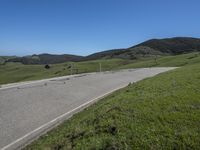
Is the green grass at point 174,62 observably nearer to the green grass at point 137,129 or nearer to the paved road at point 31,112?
the paved road at point 31,112

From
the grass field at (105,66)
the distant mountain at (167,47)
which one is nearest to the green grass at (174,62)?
the grass field at (105,66)

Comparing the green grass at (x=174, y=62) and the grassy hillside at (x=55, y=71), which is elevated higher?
the green grass at (x=174, y=62)

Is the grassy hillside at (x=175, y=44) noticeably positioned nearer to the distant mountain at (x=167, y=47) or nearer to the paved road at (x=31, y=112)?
the distant mountain at (x=167, y=47)

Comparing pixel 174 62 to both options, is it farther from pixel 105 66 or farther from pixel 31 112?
pixel 31 112

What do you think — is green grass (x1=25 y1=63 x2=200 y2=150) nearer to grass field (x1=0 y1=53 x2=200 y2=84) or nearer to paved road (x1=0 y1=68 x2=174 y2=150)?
paved road (x1=0 y1=68 x2=174 y2=150)

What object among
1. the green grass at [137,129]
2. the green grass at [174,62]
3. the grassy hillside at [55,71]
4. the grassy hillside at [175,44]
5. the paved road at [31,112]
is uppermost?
the grassy hillside at [175,44]

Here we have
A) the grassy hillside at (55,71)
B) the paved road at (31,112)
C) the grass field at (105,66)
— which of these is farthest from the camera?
the grassy hillside at (55,71)

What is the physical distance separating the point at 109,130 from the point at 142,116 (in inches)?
40.4

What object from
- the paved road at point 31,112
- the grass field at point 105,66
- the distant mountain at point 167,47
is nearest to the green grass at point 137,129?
the paved road at point 31,112

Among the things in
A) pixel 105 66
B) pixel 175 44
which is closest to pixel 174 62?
pixel 105 66

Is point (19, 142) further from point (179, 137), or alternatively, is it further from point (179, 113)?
point (179, 113)

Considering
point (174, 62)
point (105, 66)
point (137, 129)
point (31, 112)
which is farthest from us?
point (105, 66)

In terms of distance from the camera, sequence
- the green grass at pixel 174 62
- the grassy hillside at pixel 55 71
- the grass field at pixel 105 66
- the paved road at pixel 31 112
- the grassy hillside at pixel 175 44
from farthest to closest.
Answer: the grassy hillside at pixel 175 44, the grassy hillside at pixel 55 71, the grass field at pixel 105 66, the green grass at pixel 174 62, the paved road at pixel 31 112

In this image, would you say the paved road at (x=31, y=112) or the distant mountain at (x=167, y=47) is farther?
the distant mountain at (x=167, y=47)
